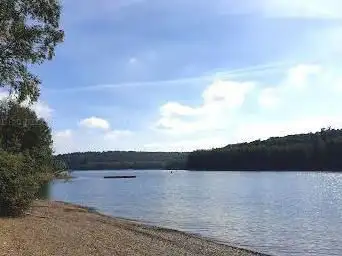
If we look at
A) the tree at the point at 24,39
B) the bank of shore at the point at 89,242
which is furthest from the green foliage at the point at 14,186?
the tree at the point at 24,39

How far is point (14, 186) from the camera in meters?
29.4

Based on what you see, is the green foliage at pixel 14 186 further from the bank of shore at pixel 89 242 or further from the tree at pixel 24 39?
the tree at pixel 24 39

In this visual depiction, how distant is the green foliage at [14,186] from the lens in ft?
95.3

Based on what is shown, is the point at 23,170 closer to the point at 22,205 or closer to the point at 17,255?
the point at 22,205

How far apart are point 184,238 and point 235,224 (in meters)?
11.3

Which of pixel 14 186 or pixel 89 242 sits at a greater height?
pixel 14 186

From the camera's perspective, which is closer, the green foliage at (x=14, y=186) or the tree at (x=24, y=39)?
the tree at (x=24, y=39)

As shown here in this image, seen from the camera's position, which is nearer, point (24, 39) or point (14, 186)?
point (24, 39)

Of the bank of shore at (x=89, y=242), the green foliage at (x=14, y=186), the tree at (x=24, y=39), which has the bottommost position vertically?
the bank of shore at (x=89, y=242)

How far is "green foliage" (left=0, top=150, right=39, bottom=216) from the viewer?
29062 mm

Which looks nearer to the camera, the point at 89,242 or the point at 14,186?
the point at 89,242

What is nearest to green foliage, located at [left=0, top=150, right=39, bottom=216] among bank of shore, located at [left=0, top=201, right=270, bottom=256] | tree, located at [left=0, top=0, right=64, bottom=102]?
bank of shore, located at [left=0, top=201, right=270, bottom=256]

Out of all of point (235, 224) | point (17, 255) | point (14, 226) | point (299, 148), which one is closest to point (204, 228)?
point (235, 224)

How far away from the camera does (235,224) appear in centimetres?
4138
